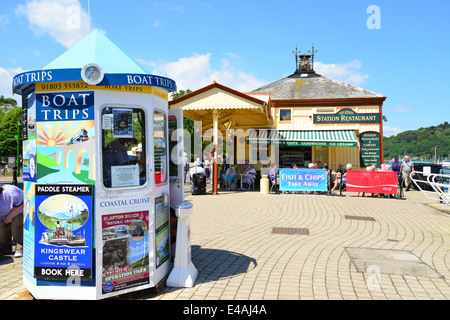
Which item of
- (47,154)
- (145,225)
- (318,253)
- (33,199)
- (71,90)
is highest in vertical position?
(71,90)

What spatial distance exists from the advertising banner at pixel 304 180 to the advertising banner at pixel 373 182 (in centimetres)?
107

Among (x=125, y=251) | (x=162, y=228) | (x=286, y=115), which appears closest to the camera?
(x=125, y=251)

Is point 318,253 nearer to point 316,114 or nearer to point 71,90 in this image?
point 71,90

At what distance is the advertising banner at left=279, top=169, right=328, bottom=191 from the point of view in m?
14.9

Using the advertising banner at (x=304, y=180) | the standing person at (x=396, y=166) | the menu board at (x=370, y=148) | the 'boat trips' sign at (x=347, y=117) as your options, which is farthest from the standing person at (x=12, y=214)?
the menu board at (x=370, y=148)

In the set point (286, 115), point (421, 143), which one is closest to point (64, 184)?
point (286, 115)

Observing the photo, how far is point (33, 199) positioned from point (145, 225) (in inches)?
49.5

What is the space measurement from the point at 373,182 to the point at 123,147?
12.8 metres

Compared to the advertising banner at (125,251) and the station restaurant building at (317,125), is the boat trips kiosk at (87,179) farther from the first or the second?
the station restaurant building at (317,125)

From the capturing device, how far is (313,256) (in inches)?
236

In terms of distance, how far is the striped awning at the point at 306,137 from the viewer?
1831 centimetres

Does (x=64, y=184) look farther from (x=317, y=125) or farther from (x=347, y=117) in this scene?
(x=347, y=117)
